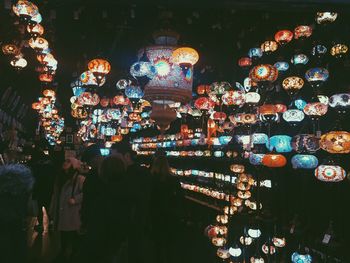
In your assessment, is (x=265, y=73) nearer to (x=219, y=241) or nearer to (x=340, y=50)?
(x=340, y=50)

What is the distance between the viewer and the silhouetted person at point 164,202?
5.45 m

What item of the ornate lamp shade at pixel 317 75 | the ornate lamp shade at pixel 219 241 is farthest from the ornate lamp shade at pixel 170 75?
the ornate lamp shade at pixel 219 241

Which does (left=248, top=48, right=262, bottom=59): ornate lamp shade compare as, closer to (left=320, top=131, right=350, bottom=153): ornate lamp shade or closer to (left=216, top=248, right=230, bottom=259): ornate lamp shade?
(left=320, top=131, right=350, bottom=153): ornate lamp shade

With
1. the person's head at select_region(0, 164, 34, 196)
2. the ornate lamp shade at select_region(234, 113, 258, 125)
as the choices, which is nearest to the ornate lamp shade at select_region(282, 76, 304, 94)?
the ornate lamp shade at select_region(234, 113, 258, 125)

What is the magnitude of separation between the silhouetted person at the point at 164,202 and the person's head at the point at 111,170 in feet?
2.34

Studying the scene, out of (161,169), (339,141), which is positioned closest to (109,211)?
(161,169)

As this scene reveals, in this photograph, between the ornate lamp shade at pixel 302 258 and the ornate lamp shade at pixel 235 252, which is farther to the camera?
the ornate lamp shade at pixel 235 252

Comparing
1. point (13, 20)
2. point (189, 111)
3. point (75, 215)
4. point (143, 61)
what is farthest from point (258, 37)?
point (75, 215)

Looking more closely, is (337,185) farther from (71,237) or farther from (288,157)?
(71,237)

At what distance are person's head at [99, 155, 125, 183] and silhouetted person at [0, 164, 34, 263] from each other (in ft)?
4.41

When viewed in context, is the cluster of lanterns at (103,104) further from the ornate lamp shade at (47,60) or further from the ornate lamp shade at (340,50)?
the ornate lamp shade at (340,50)

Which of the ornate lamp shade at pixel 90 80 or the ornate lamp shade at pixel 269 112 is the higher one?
the ornate lamp shade at pixel 90 80

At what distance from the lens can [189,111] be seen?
1232 cm

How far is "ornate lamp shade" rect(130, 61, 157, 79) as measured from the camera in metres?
6.60
